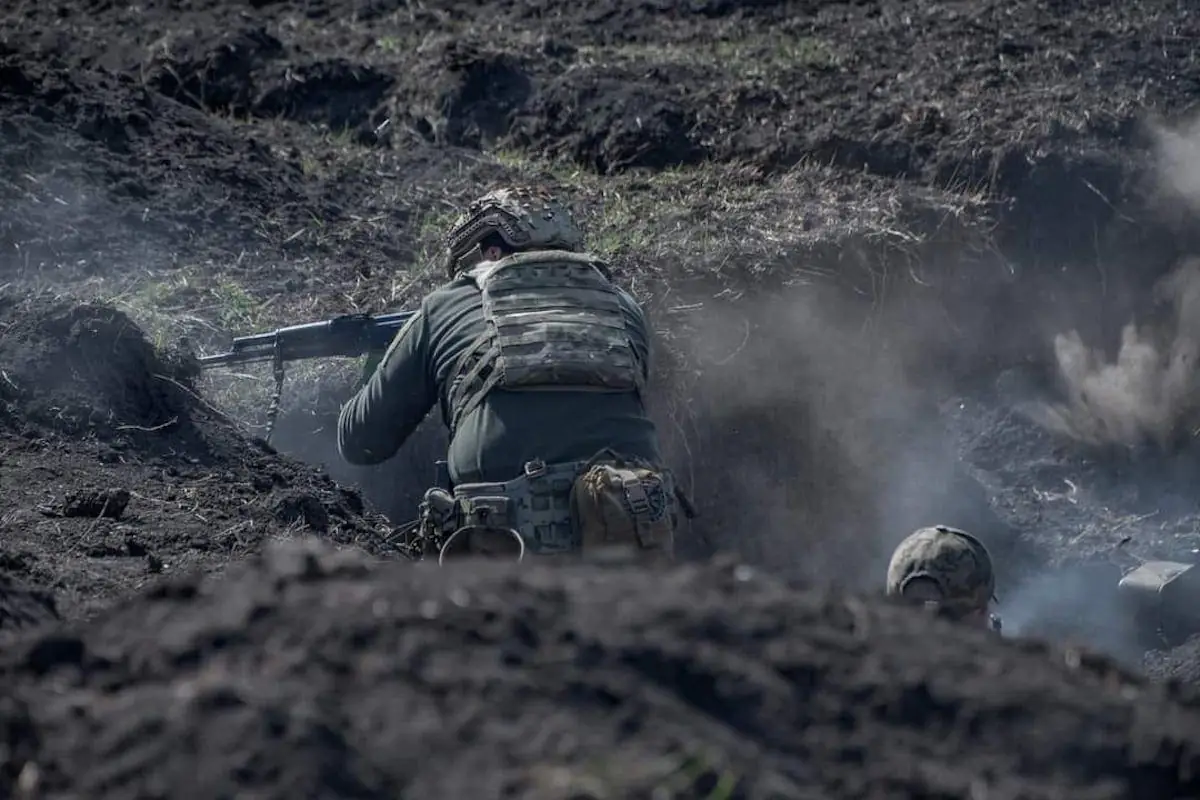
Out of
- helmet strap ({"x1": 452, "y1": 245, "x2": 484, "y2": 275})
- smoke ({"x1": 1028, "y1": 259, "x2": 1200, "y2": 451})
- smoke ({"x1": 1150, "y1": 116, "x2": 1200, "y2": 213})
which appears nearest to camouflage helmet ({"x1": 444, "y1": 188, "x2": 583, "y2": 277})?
helmet strap ({"x1": 452, "y1": 245, "x2": 484, "y2": 275})

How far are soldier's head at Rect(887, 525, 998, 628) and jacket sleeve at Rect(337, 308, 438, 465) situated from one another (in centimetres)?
194

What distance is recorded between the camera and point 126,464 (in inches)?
254

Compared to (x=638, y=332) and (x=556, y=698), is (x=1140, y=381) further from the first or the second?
→ (x=556, y=698)

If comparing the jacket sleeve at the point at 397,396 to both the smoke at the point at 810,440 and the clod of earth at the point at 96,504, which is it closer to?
the clod of earth at the point at 96,504

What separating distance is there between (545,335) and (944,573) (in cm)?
162

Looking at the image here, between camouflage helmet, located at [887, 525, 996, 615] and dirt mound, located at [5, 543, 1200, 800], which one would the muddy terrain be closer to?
dirt mound, located at [5, 543, 1200, 800]

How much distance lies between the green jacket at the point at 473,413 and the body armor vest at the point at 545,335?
0.05m

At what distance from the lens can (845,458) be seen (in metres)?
8.98

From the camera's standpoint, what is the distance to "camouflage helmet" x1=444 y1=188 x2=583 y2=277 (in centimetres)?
647

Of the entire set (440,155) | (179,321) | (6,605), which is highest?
(440,155)

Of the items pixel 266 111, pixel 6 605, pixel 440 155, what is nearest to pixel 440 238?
pixel 440 155

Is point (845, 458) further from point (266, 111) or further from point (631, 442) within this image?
point (266, 111)

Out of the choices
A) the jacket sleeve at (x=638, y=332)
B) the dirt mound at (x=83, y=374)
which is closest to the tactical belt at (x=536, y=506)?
the jacket sleeve at (x=638, y=332)

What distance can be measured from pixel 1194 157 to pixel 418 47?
4594 mm
